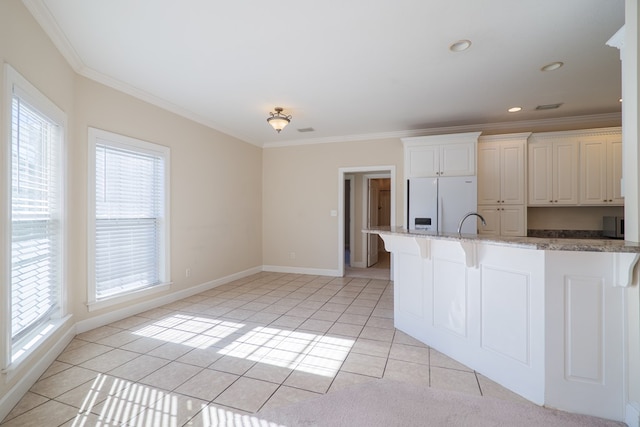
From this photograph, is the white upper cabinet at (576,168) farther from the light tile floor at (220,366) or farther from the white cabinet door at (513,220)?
the light tile floor at (220,366)

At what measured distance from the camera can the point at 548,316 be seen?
185cm

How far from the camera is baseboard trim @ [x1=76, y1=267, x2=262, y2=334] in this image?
311 centimetres

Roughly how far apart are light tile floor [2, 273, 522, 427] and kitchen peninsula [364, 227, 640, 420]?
9.2 inches

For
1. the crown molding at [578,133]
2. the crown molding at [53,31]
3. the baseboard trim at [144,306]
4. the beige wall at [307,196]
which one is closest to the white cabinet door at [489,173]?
the crown molding at [578,133]

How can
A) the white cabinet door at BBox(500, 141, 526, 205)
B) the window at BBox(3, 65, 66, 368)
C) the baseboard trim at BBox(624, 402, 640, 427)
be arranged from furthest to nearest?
the white cabinet door at BBox(500, 141, 526, 205) → the window at BBox(3, 65, 66, 368) → the baseboard trim at BBox(624, 402, 640, 427)

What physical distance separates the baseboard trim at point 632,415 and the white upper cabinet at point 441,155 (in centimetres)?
337

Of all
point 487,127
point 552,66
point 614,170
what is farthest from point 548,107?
point 552,66

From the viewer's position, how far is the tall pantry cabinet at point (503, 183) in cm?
448

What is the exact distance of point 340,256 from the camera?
5.84 metres

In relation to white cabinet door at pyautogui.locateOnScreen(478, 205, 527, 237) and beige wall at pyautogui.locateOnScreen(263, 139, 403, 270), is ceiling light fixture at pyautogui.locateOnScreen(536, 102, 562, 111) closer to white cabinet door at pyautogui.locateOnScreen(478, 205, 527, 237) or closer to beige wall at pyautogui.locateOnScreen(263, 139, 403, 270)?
white cabinet door at pyautogui.locateOnScreen(478, 205, 527, 237)

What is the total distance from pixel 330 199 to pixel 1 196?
4638 mm

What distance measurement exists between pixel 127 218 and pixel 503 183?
5.28 metres

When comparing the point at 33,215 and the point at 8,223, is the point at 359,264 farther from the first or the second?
the point at 8,223

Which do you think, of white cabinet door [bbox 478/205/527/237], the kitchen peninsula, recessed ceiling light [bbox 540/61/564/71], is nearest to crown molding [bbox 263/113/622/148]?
white cabinet door [bbox 478/205/527/237]
